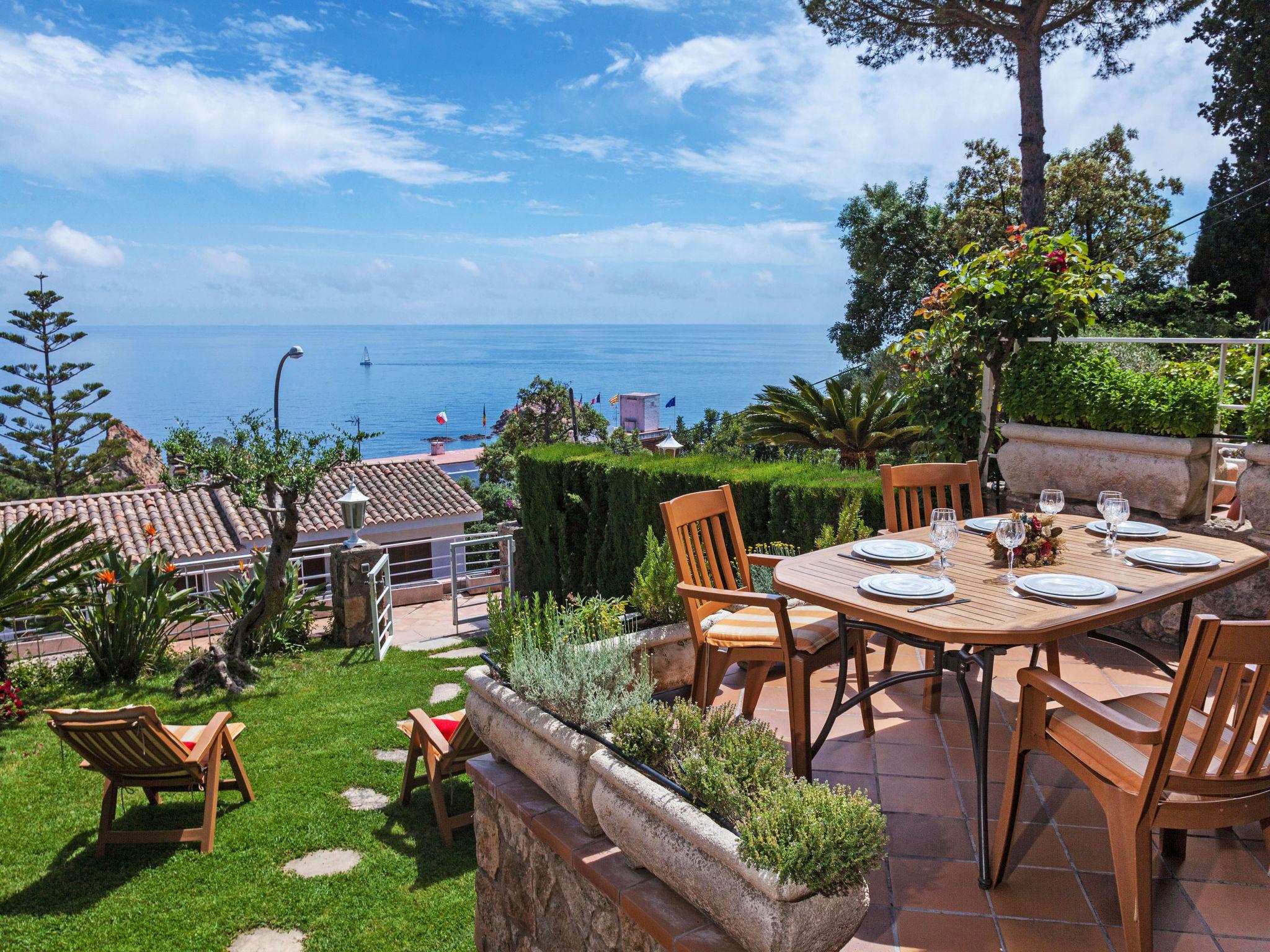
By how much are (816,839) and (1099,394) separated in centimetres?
353

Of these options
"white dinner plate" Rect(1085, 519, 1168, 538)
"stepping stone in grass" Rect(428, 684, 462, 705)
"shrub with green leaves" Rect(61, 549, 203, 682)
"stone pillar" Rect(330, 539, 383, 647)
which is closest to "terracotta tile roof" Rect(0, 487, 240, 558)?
"stone pillar" Rect(330, 539, 383, 647)

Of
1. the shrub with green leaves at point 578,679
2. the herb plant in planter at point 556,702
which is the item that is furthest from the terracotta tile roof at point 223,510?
the shrub with green leaves at point 578,679

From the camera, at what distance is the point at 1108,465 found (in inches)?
167

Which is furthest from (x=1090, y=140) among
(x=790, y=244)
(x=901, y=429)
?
(x=790, y=244)

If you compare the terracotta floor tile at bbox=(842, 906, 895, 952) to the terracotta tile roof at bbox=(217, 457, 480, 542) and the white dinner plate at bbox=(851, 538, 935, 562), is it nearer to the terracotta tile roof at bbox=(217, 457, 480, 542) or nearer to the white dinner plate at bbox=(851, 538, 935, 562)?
the white dinner plate at bbox=(851, 538, 935, 562)

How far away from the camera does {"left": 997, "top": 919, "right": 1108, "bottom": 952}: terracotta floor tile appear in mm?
1873

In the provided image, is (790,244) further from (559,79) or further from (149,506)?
(149,506)

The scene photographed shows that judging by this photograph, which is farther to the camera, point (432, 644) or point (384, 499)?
point (384, 499)

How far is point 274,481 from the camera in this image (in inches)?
268

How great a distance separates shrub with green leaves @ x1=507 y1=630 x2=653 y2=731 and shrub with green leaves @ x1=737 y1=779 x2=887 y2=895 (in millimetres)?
736

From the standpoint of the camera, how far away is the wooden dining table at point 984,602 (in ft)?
6.98

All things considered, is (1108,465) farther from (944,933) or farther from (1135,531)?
(944,933)

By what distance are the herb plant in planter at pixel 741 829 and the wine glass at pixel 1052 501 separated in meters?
1.67

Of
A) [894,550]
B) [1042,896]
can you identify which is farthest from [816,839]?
[894,550]
